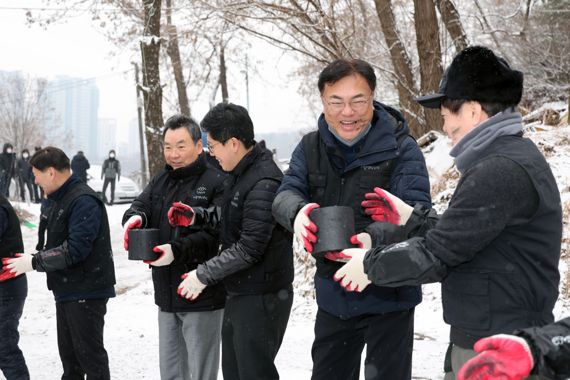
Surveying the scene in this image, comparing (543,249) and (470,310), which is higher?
(543,249)

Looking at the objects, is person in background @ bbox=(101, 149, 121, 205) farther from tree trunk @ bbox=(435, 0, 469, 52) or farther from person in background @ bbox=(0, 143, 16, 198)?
tree trunk @ bbox=(435, 0, 469, 52)

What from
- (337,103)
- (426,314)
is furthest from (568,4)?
(337,103)

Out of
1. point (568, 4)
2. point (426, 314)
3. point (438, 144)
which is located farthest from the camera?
point (568, 4)

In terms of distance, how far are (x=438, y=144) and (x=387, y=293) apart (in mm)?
6375

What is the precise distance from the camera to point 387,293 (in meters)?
2.79

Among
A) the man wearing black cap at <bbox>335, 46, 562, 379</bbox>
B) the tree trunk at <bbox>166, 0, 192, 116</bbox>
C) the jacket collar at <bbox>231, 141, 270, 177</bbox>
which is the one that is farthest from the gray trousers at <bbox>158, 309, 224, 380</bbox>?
the tree trunk at <bbox>166, 0, 192, 116</bbox>

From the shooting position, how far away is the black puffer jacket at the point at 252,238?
319 centimetres

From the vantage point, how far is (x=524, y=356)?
5.31 feet

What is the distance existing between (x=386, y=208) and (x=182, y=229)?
156 cm

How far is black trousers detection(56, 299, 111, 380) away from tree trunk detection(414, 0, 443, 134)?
6692 mm

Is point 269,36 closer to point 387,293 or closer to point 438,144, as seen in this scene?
point 438,144

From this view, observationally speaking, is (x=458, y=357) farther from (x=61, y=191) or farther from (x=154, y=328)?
(x=154, y=328)

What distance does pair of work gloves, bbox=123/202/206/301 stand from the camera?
3352 millimetres

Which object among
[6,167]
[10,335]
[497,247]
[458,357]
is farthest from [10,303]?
[6,167]
